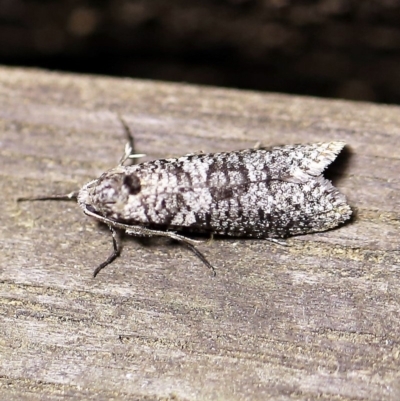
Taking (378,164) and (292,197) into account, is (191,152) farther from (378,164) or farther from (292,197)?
(378,164)

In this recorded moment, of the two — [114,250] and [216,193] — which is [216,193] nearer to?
[216,193]

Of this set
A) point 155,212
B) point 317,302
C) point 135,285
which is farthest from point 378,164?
point 135,285

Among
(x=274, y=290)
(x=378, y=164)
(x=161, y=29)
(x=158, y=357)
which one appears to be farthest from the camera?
(x=161, y=29)

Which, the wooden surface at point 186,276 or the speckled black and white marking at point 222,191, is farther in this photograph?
the speckled black and white marking at point 222,191

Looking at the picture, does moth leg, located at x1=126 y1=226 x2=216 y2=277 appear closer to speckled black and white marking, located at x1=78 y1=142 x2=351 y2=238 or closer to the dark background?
speckled black and white marking, located at x1=78 y1=142 x2=351 y2=238

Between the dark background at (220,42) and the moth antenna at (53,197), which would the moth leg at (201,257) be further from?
the dark background at (220,42)

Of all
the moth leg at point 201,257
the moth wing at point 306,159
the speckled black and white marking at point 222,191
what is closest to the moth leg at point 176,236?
the moth leg at point 201,257

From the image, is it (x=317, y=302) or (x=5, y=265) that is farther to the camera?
(x=5, y=265)
